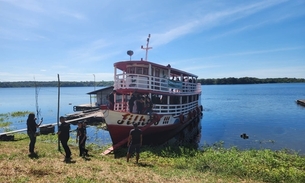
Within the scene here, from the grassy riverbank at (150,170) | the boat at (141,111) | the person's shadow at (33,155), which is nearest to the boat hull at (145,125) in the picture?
the boat at (141,111)

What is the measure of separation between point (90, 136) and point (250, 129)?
17.4 metres

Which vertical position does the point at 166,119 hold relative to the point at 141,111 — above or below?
below

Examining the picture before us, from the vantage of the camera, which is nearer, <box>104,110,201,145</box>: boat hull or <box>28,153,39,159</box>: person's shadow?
<box>28,153,39,159</box>: person's shadow

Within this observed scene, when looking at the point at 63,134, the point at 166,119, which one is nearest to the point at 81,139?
the point at 63,134

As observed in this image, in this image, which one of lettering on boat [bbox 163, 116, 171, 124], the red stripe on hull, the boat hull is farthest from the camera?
lettering on boat [bbox 163, 116, 171, 124]

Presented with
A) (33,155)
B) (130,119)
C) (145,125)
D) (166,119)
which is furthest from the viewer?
(166,119)

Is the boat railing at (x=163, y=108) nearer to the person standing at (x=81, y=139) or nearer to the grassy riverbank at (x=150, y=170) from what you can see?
the grassy riverbank at (x=150, y=170)

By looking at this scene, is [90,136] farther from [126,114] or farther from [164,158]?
[164,158]

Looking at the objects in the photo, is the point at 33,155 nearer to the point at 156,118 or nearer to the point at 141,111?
the point at 141,111

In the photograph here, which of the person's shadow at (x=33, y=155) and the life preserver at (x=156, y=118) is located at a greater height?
the life preserver at (x=156, y=118)

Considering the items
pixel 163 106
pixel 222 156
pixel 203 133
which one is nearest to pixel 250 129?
pixel 203 133

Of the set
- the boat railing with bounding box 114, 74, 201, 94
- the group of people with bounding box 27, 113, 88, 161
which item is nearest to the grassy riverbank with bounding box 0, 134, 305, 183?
the group of people with bounding box 27, 113, 88, 161

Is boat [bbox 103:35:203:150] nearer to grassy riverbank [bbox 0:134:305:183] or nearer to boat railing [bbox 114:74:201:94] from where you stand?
boat railing [bbox 114:74:201:94]

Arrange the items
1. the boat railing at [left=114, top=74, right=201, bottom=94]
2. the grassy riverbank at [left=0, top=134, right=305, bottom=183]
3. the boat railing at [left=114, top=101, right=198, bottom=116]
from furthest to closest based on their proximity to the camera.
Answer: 1. the boat railing at [left=114, top=101, right=198, bottom=116]
2. the boat railing at [left=114, top=74, right=201, bottom=94]
3. the grassy riverbank at [left=0, top=134, right=305, bottom=183]
